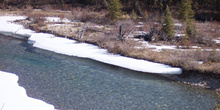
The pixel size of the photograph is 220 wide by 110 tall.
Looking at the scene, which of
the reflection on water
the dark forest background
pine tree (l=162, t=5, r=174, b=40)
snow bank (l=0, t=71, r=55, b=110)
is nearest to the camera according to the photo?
snow bank (l=0, t=71, r=55, b=110)

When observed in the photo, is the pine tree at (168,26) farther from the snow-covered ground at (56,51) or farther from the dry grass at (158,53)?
the snow-covered ground at (56,51)

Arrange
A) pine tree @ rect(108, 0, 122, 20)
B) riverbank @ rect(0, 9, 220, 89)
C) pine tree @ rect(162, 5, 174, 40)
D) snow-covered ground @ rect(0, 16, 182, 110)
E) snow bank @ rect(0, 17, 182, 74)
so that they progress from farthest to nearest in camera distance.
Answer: pine tree @ rect(108, 0, 122, 20) → pine tree @ rect(162, 5, 174, 40) → snow bank @ rect(0, 17, 182, 74) → riverbank @ rect(0, 9, 220, 89) → snow-covered ground @ rect(0, 16, 182, 110)

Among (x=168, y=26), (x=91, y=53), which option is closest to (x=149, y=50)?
(x=168, y=26)

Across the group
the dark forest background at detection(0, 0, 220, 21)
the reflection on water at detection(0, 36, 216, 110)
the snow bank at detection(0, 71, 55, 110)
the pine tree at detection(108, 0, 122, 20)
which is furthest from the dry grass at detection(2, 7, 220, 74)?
the snow bank at detection(0, 71, 55, 110)

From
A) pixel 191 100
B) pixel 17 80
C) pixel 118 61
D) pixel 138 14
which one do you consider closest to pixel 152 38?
pixel 118 61

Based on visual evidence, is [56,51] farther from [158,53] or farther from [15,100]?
[15,100]

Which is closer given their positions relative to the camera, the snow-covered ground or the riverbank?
the snow-covered ground

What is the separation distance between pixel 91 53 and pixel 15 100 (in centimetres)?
898

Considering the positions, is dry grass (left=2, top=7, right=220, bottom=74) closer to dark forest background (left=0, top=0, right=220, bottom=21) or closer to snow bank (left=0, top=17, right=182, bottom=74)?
snow bank (left=0, top=17, right=182, bottom=74)

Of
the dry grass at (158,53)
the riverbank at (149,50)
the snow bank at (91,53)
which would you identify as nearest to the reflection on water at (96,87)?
the snow bank at (91,53)

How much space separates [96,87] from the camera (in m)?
12.4

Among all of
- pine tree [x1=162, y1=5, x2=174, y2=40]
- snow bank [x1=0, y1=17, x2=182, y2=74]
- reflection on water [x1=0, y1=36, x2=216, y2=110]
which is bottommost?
reflection on water [x1=0, y1=36, x2=216, y2=110]

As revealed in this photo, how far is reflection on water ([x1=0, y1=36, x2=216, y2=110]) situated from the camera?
416 inches

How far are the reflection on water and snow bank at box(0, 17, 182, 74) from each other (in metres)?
0.49
